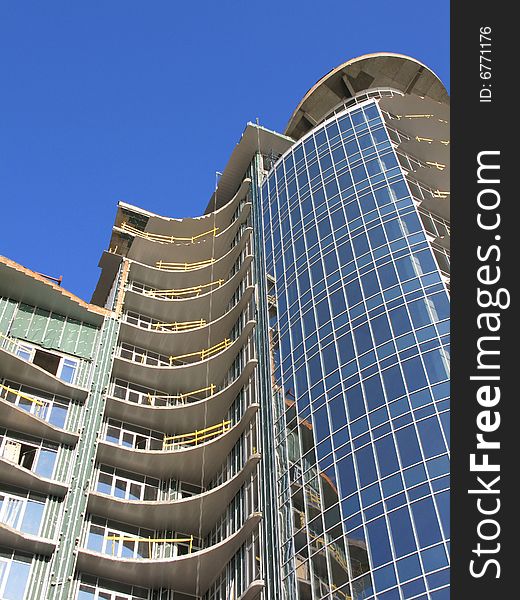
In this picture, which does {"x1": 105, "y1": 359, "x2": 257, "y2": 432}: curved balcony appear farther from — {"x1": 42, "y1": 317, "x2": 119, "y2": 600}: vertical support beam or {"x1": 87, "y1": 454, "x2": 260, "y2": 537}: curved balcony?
{"x1": 87, "y1": 454, "x2": 260, "y2": 537}: curved balcony

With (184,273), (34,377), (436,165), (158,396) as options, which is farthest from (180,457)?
(436,165)

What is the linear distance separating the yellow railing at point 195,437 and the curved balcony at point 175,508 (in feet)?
14.6

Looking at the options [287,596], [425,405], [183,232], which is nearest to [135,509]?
[287,596]

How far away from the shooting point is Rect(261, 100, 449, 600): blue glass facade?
2800cm

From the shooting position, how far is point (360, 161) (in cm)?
4491

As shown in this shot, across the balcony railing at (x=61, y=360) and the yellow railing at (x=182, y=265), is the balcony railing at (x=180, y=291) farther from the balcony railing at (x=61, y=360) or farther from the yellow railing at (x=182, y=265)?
the balcony railing at (x=61, y=360)

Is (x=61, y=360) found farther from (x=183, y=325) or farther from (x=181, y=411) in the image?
Result: (x=183, y=325)

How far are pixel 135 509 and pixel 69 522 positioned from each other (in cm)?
336

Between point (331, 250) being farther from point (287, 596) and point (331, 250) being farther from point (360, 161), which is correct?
point (287, 596)

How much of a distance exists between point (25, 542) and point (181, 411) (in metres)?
11.5

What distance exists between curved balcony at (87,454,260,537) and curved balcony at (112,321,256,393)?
330 inches

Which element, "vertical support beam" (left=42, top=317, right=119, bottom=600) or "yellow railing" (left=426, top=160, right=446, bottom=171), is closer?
"vertical support beam" (left=42, top=317, right=119, bottom=600)

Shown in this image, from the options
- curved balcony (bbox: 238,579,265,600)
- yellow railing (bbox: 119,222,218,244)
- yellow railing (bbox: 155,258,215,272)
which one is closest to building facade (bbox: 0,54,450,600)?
curved balcony (bbox: 238,579,265,600)

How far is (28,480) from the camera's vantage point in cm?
3638
